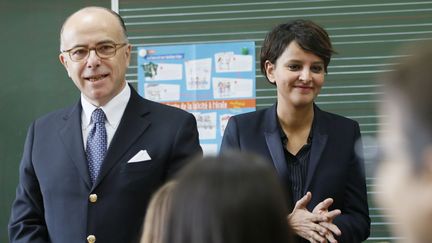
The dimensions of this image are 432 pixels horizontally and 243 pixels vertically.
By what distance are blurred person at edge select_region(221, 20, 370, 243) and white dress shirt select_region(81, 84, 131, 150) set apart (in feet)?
1.40

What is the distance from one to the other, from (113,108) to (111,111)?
12 millimetres

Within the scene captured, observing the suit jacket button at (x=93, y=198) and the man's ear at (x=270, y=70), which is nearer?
the suit jacket button at (x=93, y=198)

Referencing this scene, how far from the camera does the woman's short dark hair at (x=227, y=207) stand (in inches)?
40.8

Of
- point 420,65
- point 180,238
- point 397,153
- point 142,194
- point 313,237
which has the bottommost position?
point 313,237

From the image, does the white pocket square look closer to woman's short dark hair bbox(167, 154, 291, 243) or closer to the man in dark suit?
the man in dark suit

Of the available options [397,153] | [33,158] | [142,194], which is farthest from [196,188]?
[33,158]

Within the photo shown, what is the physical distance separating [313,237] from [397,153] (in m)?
1.48

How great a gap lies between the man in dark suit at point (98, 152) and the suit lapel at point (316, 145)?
0.42 meters

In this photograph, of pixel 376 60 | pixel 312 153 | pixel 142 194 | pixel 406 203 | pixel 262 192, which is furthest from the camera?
pixel 376 60

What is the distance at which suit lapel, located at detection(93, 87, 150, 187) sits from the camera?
2348mm

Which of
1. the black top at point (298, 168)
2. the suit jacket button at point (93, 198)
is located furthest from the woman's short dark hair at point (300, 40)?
the suit jacket button at point (93, 198)

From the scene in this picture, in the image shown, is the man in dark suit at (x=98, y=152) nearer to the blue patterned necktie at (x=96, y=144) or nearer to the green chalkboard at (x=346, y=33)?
the blue patterned necktie at (x=96, y=144)

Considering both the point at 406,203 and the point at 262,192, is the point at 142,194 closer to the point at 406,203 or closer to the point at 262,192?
the point at 262,192

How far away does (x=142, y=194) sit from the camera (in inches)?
91.7
